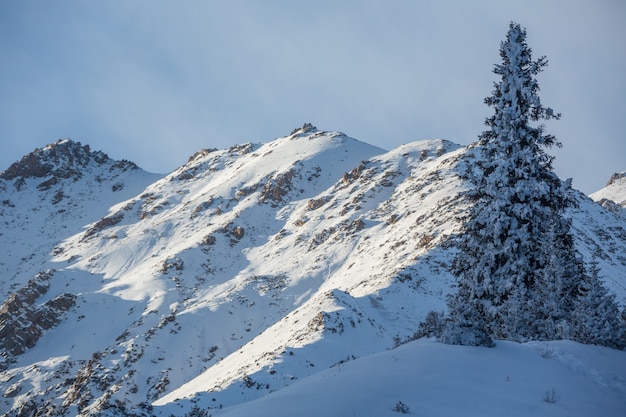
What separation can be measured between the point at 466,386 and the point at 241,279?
2209 inches

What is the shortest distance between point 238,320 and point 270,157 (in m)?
65.1

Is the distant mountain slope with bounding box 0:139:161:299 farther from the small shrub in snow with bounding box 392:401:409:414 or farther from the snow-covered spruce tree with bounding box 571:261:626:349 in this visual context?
the small shrub in snow with bounding box 392:401:409:414

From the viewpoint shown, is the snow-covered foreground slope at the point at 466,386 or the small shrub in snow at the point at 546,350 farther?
the small shrub in snow at the point at 546,350

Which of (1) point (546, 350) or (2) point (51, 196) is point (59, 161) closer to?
(2) point (51, 196)

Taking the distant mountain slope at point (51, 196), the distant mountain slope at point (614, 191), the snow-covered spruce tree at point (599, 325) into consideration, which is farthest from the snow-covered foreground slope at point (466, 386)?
the distant mountain slope at point (614, 191)

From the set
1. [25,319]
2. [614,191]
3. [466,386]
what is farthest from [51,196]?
[614,191]

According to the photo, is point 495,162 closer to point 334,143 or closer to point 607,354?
point 607,354

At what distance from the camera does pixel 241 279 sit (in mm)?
61469

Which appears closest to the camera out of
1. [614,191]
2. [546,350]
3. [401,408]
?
[401,408]

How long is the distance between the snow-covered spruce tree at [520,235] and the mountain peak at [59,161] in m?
131

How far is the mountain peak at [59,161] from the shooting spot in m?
128

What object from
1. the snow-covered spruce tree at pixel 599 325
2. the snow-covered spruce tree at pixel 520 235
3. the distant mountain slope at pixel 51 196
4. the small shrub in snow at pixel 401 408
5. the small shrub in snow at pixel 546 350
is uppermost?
the distant mountain slope at pixel 51 196

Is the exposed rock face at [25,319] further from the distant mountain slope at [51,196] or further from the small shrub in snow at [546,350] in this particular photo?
the small shrub in snow at [546,350]

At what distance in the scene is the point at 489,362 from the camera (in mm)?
8148
